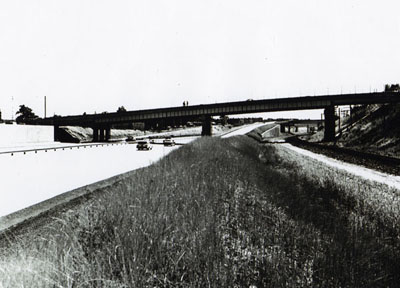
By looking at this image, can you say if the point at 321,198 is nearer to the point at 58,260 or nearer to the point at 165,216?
the point at 165,216

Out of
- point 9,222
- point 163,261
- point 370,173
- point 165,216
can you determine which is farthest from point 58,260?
point 370,173

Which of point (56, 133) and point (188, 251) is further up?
point (56, 133)

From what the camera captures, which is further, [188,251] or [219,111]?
[219,111]

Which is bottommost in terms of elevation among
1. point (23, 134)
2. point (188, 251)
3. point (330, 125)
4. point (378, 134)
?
point (188, 251)

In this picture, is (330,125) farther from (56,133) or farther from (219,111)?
(56,133)

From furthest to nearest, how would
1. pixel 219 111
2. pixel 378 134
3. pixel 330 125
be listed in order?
pixel 219 111
pixel 330 125
pixel 378 134

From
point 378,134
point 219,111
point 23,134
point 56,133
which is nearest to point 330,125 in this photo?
point 378,134

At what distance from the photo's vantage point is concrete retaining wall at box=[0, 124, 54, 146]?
2467 inches

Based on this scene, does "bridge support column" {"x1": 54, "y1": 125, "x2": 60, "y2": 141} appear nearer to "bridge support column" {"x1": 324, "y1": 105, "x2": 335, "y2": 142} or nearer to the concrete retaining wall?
the concrete retaining wall

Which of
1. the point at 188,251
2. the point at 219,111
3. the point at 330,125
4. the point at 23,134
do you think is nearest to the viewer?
the point at 188,251

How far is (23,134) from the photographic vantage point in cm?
6981

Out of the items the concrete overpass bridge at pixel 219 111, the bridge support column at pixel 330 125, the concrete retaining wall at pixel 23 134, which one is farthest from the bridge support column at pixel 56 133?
the bridge support column at pixel 330 125

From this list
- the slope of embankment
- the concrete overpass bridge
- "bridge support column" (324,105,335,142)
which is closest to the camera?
the slope of embankment

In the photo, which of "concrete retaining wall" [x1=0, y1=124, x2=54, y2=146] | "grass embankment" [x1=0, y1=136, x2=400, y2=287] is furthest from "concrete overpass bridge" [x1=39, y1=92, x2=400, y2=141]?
"grass embankment" [x1=0, y1=136, x2=400, y2=287]
